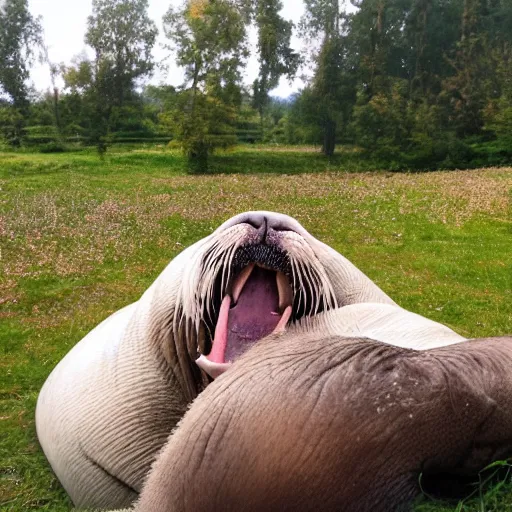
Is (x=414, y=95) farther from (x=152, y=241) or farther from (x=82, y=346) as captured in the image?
(x=82, y=346)

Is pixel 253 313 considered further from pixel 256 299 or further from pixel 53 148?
pixel 53 148

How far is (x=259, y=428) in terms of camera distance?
1.74 meters

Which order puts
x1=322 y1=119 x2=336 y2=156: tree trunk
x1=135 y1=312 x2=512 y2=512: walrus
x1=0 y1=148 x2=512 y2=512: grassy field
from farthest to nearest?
1. x1=322 y1=119 x2=336 y2=156: tree trunk
2. x1=0 y1=148 x2=512 y2=512: grassy field
3. x1=135 y1=312 x2=512 y2=512: walrus

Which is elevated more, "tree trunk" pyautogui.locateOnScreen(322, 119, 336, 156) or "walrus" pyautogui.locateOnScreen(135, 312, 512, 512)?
"walrus" pyautogui.locateOnScreen(135, 312, 512, 512)

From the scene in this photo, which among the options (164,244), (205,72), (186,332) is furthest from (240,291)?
(205,72)

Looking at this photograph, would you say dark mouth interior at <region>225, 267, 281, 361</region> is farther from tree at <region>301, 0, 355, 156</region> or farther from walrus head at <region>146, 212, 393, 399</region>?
tree at <region>301, 0, 355, 156</region>

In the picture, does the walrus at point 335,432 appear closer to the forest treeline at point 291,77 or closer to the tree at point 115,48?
the forest treeline at point 291,77

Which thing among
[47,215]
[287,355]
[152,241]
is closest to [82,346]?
[287,355]

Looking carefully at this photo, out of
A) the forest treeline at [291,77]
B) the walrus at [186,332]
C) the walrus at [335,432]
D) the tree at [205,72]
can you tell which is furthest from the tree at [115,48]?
the walrus at [335,432]

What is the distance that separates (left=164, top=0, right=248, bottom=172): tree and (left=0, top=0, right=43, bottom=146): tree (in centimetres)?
923

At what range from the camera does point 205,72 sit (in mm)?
28859

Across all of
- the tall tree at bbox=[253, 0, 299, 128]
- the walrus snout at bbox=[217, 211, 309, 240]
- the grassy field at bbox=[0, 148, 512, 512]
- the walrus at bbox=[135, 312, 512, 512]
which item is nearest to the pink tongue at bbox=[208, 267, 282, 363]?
the walrus snout at bbox=[217, 211, 309, 240]

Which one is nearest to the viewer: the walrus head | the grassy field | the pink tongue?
the pink tongue

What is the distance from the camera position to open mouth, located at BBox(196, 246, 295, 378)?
141 inches
